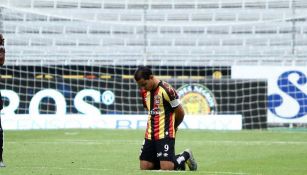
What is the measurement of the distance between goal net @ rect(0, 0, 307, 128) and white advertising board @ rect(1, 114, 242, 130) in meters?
0.18

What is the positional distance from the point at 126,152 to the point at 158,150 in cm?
423

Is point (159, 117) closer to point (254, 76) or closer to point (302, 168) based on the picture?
point (302, 168)

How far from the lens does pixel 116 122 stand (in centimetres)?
2531

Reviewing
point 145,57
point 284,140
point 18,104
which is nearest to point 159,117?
point 284,140

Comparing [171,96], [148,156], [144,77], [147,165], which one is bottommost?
[147,165]

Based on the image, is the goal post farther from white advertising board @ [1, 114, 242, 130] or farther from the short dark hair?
the short dark hair

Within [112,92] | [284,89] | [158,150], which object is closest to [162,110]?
[158,150]

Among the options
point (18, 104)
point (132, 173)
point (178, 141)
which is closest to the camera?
point (132, 173)

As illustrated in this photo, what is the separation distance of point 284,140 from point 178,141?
2.53 metres

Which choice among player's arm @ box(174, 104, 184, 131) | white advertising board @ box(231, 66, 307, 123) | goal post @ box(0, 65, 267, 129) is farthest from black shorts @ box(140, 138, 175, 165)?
white advertising board @ box(231, 66, 307, 123)

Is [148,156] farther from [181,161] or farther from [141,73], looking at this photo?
[141,73]

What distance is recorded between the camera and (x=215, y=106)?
2514 centimetres

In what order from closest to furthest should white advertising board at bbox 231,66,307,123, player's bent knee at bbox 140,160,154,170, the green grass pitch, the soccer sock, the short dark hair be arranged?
the short dark hair < the green grass pitch < the soccer sock < player's bent knee at bbox 140,160,154,170 < white advertising board at bbox 231,66,307,123

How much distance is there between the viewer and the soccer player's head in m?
10.6
